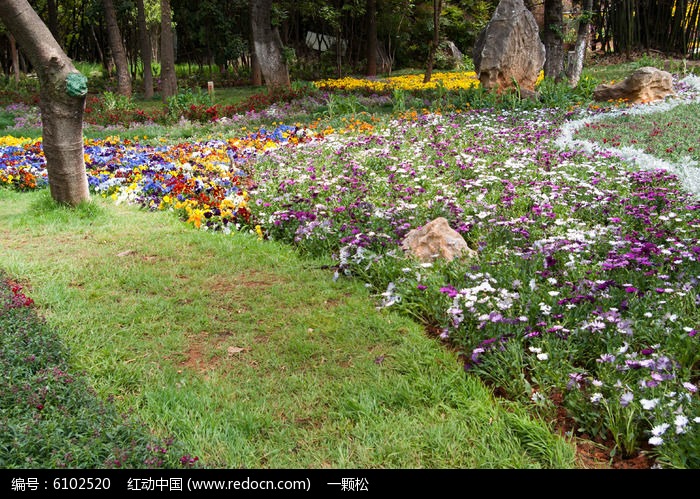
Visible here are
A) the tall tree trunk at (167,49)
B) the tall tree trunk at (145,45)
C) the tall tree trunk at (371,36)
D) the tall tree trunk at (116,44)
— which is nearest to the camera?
the tall tree trunk at (167,49)

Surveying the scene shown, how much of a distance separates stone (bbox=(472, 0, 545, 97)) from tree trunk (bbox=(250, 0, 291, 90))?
5288 millimetres

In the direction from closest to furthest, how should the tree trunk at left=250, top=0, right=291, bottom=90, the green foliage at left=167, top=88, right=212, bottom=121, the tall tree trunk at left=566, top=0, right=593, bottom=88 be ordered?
the green foliage at left=167, top=88, right=212, bottom=121, the tall tree trunk at left=566, top=0, right=593, bottom=88, the tree trunk at left=250, top=0, right=291, bottom=90

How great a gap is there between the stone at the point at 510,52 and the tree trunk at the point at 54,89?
9.40 meters

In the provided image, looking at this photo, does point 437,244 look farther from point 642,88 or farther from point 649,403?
point 642,88

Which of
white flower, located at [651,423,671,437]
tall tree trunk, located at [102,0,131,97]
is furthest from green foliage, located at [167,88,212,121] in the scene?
white flower, located at [651,423,671,437]

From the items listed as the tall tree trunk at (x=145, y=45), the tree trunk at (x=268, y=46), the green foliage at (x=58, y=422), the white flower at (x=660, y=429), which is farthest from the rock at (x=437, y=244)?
the tall tree trunk at (x=145, y=45)

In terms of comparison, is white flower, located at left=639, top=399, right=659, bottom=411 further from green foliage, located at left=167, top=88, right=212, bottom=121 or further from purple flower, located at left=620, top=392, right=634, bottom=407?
green foliage, located at left=167, top=88, right=212, bottom=121

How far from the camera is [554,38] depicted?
14.1m

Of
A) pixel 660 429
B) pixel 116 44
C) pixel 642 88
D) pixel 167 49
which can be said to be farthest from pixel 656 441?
pixel 116 44

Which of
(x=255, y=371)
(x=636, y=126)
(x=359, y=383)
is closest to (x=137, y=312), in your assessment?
(x=255, y=371)

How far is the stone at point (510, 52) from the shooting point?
1266 cm

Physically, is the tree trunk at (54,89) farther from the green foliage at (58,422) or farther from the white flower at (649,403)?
the white flower at (649,403)

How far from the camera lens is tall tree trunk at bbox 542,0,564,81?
13953 mm

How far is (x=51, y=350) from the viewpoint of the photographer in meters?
3.14
